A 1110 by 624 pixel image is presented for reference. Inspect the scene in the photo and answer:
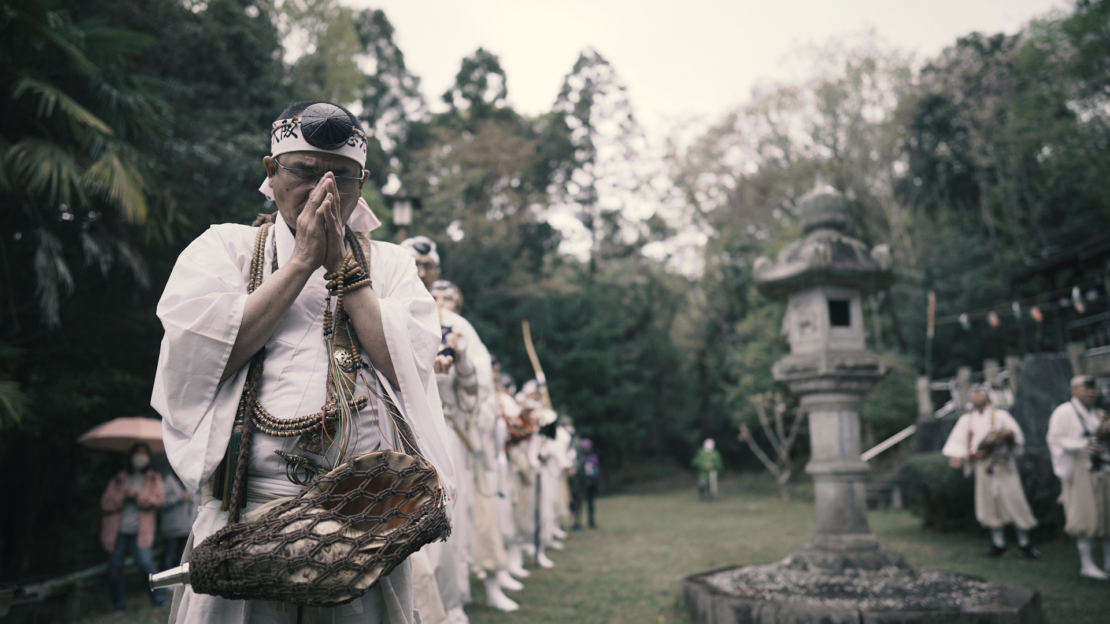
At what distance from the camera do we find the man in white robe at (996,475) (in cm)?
854

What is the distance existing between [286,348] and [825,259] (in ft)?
18.6

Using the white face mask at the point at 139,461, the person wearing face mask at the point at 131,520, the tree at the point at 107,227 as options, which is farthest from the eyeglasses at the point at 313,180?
the tree at the point at 107,227

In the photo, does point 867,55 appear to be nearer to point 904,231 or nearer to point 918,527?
point 904,231

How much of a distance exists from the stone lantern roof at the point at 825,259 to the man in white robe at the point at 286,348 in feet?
17.5

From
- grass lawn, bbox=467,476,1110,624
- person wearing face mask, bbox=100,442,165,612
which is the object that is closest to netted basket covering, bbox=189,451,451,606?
grass lawn, bbox=467,476,1110,624

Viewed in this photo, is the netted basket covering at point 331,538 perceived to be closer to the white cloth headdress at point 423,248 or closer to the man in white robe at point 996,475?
the white cloth headdress at point 423,248

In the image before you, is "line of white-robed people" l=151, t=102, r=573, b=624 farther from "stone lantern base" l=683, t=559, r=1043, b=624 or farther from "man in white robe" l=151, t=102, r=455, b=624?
Result: "stone lantern base" l=683, t=559, r=1043, b=624

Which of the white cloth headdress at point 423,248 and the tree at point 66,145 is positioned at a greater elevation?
the tree at point 66,145

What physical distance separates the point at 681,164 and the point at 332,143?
25.4 m

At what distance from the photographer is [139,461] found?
8188 millimetres

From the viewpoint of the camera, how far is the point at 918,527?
38.7 feet

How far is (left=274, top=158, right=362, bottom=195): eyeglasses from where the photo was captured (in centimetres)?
200

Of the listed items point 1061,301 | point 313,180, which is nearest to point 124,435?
point 313,180

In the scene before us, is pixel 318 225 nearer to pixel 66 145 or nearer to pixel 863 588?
pixel 863 588
